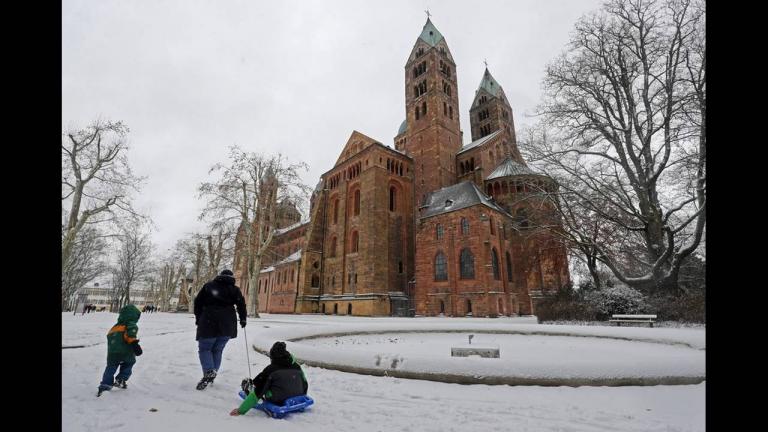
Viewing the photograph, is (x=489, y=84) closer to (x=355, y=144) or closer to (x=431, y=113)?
(x=431, y=113)

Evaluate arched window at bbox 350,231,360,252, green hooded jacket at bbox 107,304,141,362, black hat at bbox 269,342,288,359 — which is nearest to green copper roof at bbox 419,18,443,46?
arched window at bbox 350,231,360,252

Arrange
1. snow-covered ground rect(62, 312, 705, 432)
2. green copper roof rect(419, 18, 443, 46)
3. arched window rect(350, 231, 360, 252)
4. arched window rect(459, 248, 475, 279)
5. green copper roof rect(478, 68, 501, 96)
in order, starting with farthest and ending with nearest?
1. green copper roof rect(478, 68, 501, 96)
2. green copper roof rect(419, 18, 443, 46)
3. arched window rect(350, 231, 360, 252)
4. arched window rect(459, 248, 475, 279)
5. snow-covered ground rect(62, 312, 705, 432)

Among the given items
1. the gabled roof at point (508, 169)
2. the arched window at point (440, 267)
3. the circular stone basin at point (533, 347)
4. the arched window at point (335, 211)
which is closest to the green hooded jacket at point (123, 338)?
the circular stone basin at point (533, 347)

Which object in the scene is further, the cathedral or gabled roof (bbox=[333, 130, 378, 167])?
gabled roof (bbox=[333, 130, 378, 167])

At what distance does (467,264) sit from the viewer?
1138 inches

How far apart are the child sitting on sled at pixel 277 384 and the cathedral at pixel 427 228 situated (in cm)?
2125

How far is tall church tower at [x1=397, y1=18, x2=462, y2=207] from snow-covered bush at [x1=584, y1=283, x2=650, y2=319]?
20.3 m

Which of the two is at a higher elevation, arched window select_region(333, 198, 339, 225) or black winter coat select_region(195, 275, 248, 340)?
arched window select_region(333, 198, 339, 225)

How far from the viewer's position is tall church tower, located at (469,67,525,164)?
49.0m

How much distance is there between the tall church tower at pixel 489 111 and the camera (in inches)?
1929

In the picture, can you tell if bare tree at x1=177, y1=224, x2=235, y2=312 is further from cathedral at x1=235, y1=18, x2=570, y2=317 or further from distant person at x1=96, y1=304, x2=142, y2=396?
distant person at x1=96, y1=304, x2=142, y2=396

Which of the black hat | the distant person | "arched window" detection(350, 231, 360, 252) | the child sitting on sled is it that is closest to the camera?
the child sitting on sled

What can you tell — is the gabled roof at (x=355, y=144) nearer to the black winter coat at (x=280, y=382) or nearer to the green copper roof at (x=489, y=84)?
the green copper roof at (x=489, y=84)
